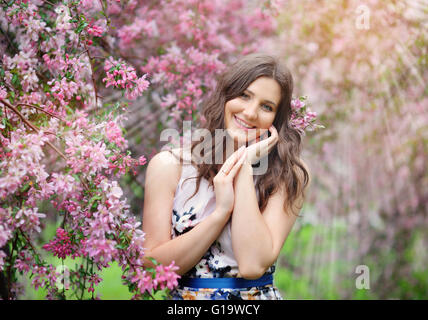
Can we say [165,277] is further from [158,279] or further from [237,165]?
[237,165]

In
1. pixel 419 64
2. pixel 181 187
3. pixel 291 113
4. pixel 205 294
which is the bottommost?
pixel 205 294

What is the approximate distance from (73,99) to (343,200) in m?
3.91

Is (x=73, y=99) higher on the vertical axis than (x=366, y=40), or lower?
lower

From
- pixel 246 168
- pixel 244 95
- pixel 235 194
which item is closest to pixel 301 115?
pixel 244 95

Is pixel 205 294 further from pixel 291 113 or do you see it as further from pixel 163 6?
pixel 163 6

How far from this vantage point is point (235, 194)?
75.8 inches

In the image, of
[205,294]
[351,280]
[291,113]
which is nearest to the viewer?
[205,294]

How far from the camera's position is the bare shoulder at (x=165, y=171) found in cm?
202

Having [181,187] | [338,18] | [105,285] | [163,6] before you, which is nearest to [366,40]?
[338,18]

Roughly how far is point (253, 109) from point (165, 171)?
0.47m

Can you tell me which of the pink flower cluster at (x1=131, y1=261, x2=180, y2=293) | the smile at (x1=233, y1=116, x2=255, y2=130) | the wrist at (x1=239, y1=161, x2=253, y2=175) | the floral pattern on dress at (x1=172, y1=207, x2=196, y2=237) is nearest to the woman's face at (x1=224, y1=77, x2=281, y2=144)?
the smile at (x1=233, y1=116, x2=255, y2=130)

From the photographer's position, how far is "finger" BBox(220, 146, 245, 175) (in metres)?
1.95

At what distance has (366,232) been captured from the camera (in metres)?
5.29

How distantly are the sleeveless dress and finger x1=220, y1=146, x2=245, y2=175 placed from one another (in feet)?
0.47
